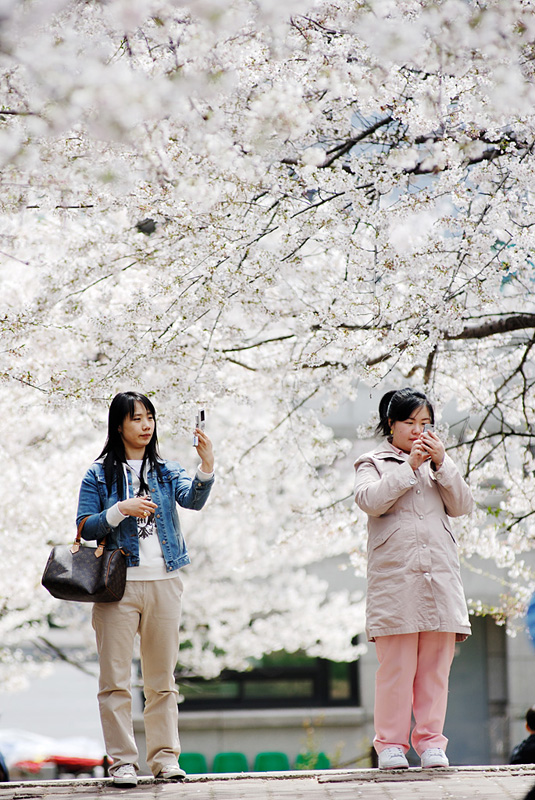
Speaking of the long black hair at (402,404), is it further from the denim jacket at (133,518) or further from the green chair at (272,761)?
the green chair at (272,761)

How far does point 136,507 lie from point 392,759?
5.27 feet

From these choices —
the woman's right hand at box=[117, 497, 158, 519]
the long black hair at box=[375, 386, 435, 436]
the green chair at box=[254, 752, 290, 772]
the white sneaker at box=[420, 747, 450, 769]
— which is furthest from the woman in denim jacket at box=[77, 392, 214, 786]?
the green chair at box=[254, 752, 290, 772]

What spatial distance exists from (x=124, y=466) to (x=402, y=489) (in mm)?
1294

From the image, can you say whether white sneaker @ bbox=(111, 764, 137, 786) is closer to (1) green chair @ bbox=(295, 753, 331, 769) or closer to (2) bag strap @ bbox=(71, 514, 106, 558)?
(2) bag strap @ bbox=(71, 514, 106, 558)

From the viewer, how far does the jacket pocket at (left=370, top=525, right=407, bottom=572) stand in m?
4.32

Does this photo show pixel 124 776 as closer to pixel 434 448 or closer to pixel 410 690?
pixel 410 690

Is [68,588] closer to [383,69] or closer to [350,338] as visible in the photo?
[350,338]

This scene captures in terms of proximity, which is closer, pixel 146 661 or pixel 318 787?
pixel 318 787

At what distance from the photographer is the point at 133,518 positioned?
4289mm

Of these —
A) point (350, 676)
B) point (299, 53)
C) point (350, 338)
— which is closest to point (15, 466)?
point (350, 338)

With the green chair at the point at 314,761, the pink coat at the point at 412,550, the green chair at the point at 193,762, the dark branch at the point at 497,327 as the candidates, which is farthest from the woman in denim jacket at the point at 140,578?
the green chair at the point at 193,762

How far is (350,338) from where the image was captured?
17.2ft

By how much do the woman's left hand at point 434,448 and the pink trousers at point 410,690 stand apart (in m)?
0.80

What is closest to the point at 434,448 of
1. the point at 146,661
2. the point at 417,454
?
the point at 417,454
